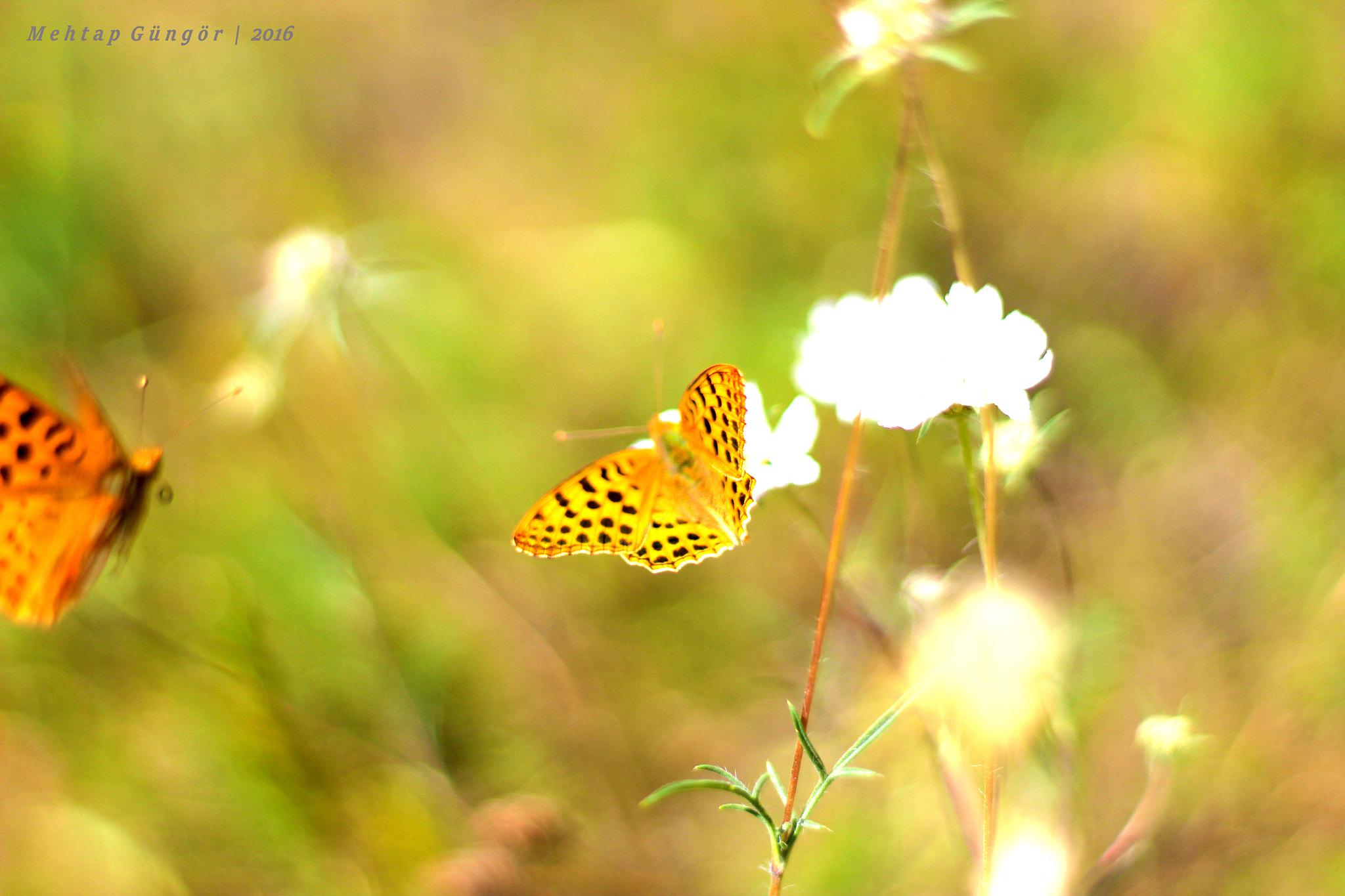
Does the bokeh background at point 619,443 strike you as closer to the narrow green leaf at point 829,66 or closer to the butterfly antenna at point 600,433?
the butterfly antenna at point 600,433

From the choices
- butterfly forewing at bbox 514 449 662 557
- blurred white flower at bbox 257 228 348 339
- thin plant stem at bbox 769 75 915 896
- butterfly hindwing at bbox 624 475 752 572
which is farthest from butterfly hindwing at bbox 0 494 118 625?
thin plant stem at bbox 769 75 915 896

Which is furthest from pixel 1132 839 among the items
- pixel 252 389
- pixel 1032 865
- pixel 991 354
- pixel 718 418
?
pixel 252 389

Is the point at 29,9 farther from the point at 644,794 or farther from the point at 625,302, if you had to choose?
the point at 644,794

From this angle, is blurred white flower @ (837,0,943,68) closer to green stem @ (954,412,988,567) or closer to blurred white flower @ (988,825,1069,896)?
green stem @ (954,412,988,567)

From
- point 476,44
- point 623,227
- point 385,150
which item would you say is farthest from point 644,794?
point 476,44

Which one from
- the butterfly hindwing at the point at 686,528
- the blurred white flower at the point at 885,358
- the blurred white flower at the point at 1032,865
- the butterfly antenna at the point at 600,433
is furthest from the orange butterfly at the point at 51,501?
the blurred white flower at the point at 1032,865

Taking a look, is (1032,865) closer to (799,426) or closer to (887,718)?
(887,718)
